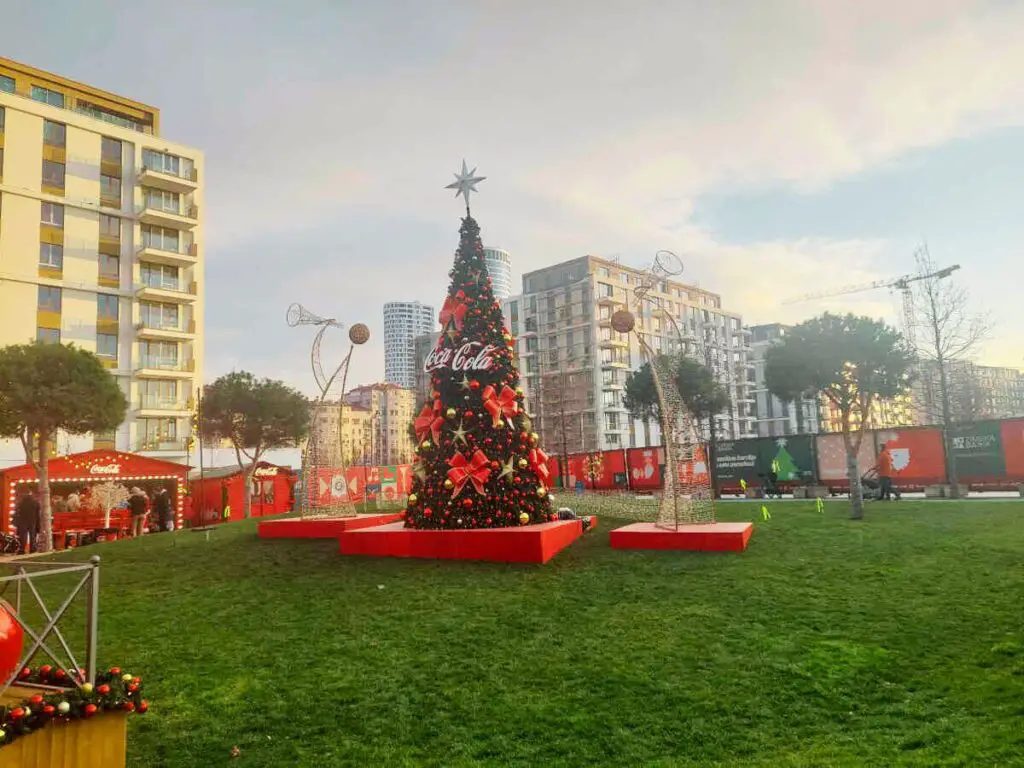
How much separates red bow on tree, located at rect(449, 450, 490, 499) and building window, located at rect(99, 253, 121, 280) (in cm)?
3755

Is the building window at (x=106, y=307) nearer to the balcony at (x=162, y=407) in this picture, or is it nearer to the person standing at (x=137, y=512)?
the balcony at (x=162, y=407)

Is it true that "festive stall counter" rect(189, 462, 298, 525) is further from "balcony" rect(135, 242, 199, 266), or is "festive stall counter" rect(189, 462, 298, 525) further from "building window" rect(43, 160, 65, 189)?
"building window" rect(43, 160, 65, 189)

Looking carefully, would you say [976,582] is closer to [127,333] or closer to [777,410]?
[127,333]

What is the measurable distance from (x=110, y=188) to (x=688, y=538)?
143 ft

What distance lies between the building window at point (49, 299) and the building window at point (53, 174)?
6.20 meters

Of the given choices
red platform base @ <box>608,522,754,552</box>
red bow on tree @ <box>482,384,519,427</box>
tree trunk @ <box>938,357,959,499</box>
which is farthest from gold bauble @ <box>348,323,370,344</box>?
tree trunk @ <box>938,357,959,499</box>

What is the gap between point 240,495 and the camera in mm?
32688

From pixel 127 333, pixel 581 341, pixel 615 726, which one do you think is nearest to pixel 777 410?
pixel 581 341

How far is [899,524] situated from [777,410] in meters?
92.8

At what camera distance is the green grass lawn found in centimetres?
516

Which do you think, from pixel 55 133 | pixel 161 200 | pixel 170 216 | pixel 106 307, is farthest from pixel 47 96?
pixel 106 307

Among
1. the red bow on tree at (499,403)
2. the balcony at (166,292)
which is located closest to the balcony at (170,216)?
the balcony at (166,292)

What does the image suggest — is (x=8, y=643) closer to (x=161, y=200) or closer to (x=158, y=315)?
(x=158, y=315)

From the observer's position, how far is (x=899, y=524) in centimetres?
1336
